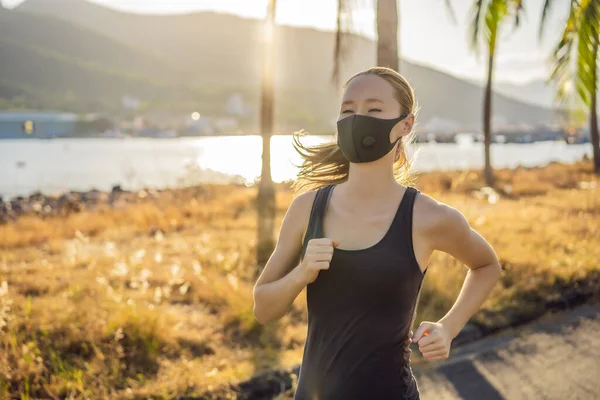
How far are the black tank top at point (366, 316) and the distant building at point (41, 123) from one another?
132 metres

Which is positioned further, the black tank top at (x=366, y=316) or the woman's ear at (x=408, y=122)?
the woman's ear at (x=408, y=122)

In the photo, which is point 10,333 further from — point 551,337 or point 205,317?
point 551,337

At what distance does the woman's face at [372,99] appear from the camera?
201 centimetres

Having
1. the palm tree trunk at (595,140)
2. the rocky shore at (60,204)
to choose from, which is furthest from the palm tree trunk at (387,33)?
the palm tree trunk at (595,140)

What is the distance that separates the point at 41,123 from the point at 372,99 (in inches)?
5333

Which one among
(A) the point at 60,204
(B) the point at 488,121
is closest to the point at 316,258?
(B) the point at 488,121

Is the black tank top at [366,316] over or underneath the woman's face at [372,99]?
underneath

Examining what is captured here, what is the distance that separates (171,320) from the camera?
5.82 meters

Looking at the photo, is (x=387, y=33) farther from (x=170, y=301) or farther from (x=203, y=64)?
(x=203, y=64)

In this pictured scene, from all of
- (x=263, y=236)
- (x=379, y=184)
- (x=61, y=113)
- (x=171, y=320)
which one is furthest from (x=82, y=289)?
(x=61, y=113)

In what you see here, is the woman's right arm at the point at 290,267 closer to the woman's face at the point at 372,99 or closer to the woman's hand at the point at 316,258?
the woman's hand at the point at 316,258

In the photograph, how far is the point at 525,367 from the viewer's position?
16.3 feet

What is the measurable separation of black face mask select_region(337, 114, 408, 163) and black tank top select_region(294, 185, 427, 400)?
0.70 ft

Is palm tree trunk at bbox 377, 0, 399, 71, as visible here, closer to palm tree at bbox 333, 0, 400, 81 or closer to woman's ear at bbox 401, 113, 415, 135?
palm tree at bbox 333, 0, 400, 81
